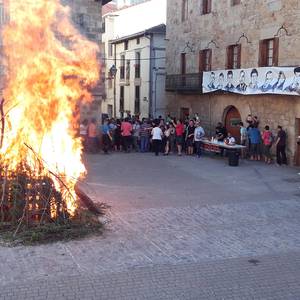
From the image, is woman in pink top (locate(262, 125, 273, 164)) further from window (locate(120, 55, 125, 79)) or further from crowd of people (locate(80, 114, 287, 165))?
window (locate(120, 55, 125, 79))

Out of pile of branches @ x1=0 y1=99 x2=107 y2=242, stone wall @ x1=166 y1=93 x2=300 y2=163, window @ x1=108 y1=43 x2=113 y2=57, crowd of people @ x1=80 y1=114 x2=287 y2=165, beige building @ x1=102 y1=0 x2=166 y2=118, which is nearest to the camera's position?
pile of branches @ x1=0 y1=99 x2=107 y2=242

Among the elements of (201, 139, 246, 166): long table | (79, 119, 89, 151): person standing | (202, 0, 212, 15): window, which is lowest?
(201, 139, 246, 166): long table

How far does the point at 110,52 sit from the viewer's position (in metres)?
39.2

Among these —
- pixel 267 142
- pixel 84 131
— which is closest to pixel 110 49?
pixel 84 131

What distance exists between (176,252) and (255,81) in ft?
41.0

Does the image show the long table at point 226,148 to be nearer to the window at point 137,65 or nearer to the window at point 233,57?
the window at point 233,57

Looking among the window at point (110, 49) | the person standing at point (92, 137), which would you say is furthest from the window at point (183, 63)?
the window at point (110, 49)

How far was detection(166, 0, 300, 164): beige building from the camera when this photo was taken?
17.7 metres

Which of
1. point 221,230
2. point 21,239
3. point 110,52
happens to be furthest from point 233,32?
point 110,52

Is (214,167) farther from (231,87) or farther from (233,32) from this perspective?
(233,32)

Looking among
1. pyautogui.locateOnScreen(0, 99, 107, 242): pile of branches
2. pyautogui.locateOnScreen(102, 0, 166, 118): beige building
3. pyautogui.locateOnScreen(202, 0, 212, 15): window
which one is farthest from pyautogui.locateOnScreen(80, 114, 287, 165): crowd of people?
pyautogui.locateOnScreen(0, 99, 107, 242): pile of branches

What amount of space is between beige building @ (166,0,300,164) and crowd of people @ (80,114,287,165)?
0.72 meters

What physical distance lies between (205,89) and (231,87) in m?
2.38

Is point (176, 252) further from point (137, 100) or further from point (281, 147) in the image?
point (137, 100)
